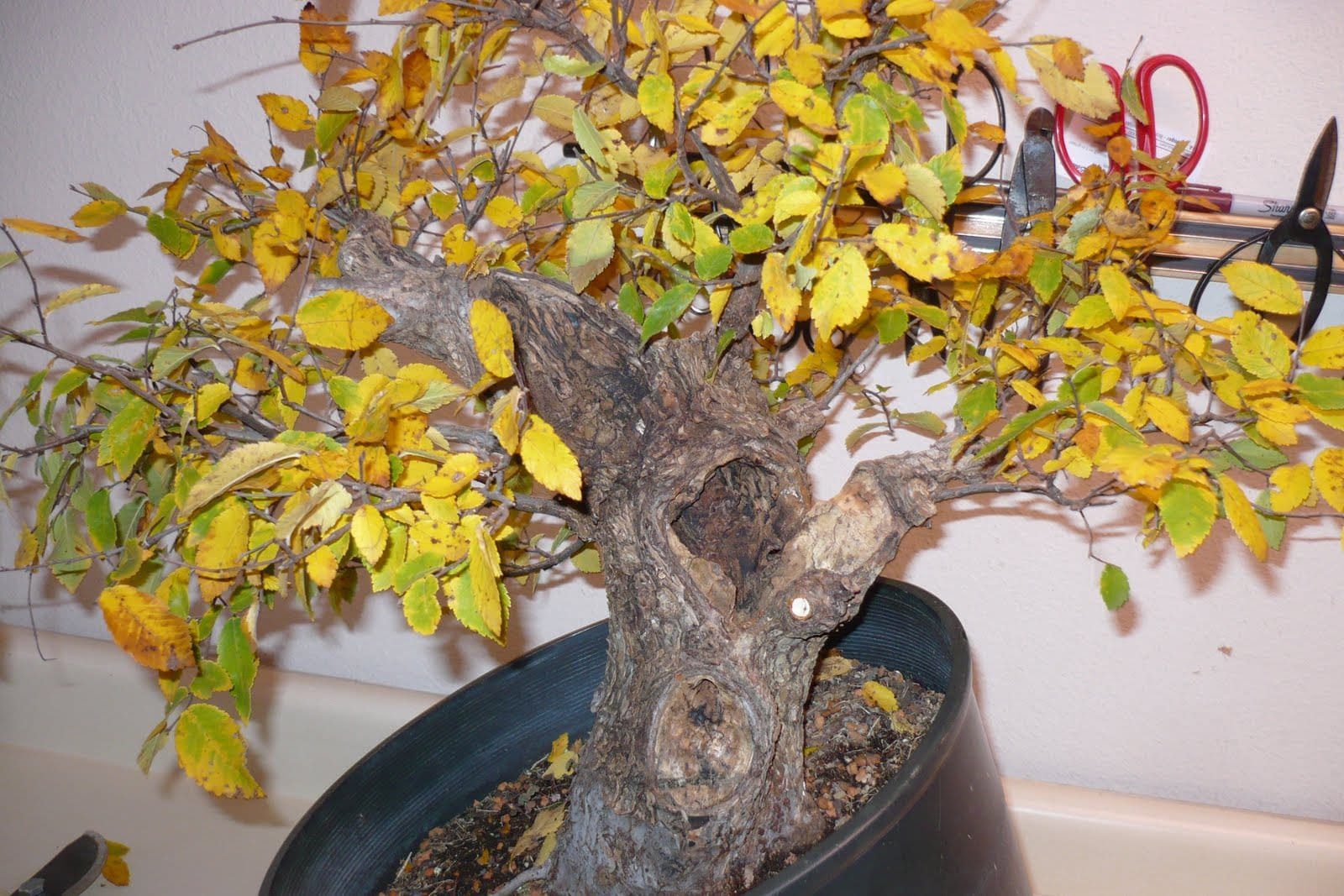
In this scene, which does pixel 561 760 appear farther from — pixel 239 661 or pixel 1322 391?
pixel 1322 391

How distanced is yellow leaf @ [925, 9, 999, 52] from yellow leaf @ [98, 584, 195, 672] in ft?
1.29

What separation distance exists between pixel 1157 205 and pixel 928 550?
1.66 feet

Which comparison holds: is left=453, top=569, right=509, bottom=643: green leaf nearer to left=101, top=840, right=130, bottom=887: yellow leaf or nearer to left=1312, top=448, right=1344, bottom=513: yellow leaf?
left=1312, top=448, right=1344, bottom=513: yellow leaf

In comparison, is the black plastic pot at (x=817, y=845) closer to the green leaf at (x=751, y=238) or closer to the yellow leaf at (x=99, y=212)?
the green leaf at (x=751, y=238)

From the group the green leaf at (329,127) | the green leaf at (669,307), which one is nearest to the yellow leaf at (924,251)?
the green leaf at (669,307)

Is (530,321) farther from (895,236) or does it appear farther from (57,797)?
(57,797)

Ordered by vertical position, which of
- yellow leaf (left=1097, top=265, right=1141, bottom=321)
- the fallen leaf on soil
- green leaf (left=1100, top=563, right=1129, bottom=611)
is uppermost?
yellow leaf (left=1097, top=265, right=1141, bottom=321)

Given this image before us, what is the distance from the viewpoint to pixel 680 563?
1.71 ft

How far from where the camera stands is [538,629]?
1093 mm

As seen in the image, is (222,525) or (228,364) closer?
(222,525)

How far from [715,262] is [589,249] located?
0.20 feet

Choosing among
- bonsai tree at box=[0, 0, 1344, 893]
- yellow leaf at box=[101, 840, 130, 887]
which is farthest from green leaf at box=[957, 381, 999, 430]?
yellow leaf at box=[101, 840, 130, 887]

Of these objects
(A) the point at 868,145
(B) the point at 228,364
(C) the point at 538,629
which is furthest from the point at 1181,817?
(B) the point at 228,364

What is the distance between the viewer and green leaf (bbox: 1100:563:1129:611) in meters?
0.52
